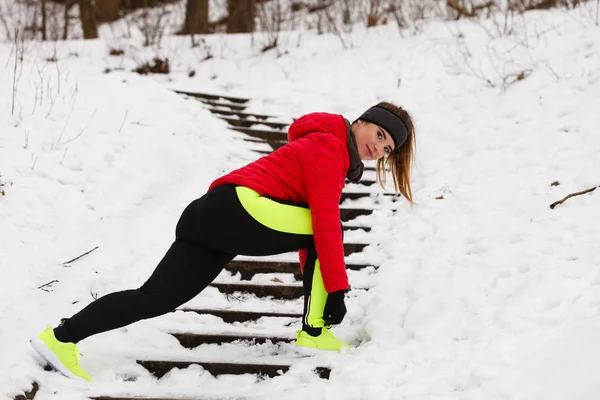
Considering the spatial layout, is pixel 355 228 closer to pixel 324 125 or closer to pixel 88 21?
pixel 324 125

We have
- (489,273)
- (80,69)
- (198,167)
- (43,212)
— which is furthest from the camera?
(80,69)

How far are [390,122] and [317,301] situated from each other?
3.10ft

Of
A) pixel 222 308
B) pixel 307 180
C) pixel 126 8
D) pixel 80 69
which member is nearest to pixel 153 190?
pixel 222 308

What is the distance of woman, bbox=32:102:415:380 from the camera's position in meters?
2.36

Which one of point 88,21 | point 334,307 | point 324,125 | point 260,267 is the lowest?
point 260,267

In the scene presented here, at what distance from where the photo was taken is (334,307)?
2580 millimetres

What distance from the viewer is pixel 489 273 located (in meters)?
2.98

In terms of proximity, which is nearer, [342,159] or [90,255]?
[342,159]

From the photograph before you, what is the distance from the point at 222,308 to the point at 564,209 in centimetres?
221

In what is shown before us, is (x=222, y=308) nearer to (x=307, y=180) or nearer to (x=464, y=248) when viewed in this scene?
(x=307, y=180)

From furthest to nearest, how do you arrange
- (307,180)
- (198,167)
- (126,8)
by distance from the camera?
1. (126,8)
2. (198,167)
3. (307,180)

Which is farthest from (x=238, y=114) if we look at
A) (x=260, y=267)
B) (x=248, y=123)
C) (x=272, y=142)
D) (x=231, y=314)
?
(x=231, y=314)

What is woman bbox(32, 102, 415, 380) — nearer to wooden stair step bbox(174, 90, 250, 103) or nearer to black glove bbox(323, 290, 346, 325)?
black glove bbox(323, 290, 346, 325)

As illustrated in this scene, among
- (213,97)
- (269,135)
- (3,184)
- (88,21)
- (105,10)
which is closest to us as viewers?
(3,184)
